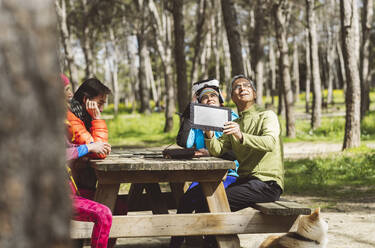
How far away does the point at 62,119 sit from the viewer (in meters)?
1.37

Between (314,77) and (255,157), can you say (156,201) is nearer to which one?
(255,157)

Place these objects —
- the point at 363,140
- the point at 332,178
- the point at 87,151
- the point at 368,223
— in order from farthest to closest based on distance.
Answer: the point at 363,140, the point at 332,178, the point at 368,223, the point at 87,151

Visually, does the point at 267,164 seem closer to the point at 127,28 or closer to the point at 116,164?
the point at 116,164

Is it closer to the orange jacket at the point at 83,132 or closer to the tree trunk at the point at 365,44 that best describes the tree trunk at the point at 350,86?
the tree trunk at the point at 365,44

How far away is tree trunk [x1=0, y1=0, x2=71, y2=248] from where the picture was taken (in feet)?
4.21

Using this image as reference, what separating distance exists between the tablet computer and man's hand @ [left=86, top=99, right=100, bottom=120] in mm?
939

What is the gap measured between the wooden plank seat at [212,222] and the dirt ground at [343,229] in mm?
545

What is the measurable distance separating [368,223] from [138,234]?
3337mm

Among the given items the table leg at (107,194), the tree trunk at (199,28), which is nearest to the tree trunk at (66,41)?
the tree trunk at (199,28)

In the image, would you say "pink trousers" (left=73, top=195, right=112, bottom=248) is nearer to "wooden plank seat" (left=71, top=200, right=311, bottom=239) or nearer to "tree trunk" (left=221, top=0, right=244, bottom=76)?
"wooden plank seat" (left=71, top=200, right=311, bottom=239)

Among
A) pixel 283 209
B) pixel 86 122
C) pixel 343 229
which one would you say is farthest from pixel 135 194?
pixel 343 229

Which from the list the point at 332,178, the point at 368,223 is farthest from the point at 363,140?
the point at 368,223

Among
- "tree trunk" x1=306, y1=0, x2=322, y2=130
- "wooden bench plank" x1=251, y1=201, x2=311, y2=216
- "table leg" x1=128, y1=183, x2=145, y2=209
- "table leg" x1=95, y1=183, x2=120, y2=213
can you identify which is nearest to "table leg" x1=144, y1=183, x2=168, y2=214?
"table leg" x1=128, y1=183, x2=145, y2=209

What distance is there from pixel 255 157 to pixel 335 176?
5.29 m
